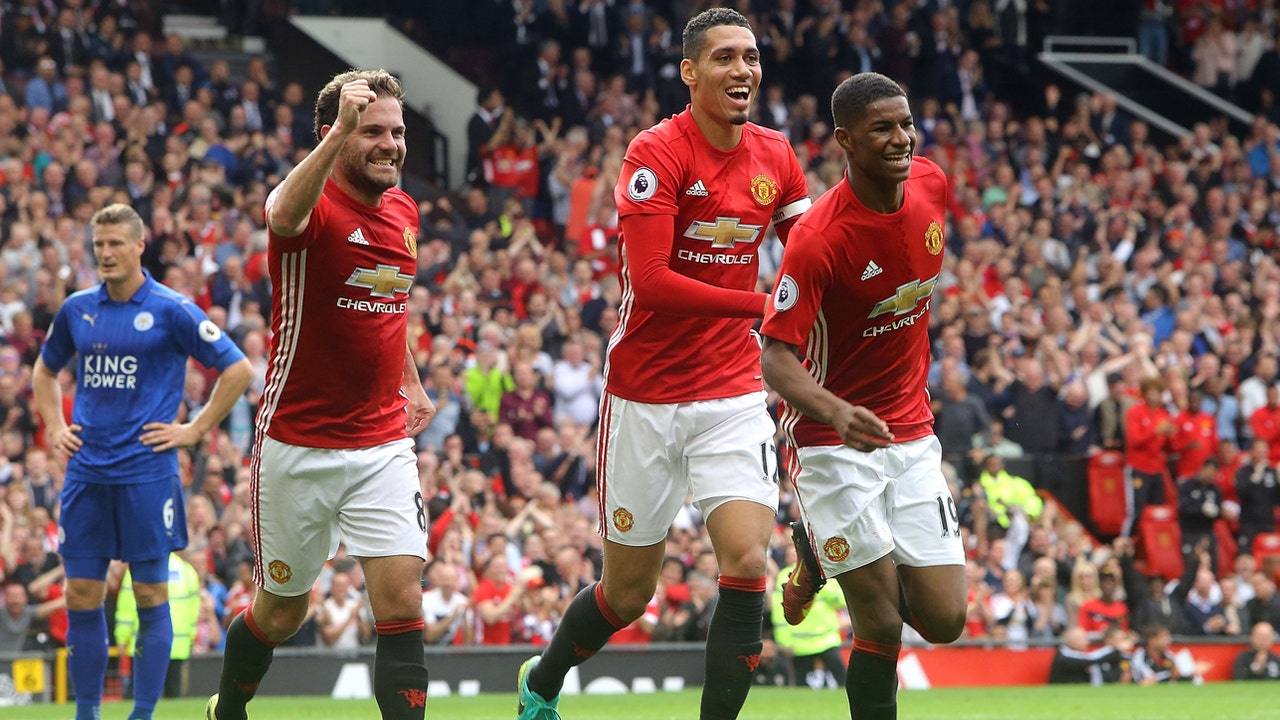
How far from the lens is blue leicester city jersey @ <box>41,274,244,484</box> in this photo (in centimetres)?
884

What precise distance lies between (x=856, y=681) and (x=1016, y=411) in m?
12.0

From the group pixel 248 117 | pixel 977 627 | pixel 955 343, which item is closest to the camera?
pixel 977 627

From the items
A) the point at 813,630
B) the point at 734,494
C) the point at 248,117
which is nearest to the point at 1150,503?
the point at 813,630

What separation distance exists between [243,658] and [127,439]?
2.05m

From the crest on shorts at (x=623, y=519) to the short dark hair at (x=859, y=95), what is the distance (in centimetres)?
182

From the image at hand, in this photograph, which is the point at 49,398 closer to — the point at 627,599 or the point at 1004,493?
the point at 627,599

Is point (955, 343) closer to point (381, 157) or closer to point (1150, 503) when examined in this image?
point (1150, 503)

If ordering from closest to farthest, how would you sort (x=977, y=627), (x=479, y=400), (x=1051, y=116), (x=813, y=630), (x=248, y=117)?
1. (x=813, y=630)
2. (x=977, y=627)
3. (x=479, y=400)
4. (x=248, y=117)
5. (x=1051, y=116)

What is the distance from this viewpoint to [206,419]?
8836mm

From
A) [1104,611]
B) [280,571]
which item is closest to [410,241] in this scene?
[280,571]

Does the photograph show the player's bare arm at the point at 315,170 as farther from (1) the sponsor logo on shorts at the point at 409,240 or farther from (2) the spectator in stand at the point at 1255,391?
(2) the spectator in stand at the point at 1255,391

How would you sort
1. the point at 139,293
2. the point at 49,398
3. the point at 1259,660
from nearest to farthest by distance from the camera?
the point at 139,293 < the point at 49,398 < the point at 1259,660

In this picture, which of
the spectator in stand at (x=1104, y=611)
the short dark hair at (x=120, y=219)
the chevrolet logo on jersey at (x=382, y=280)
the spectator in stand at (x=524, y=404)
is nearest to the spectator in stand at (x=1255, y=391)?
the spectator in stand at (x=1104, y=611)

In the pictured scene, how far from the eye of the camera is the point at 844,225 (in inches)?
261
